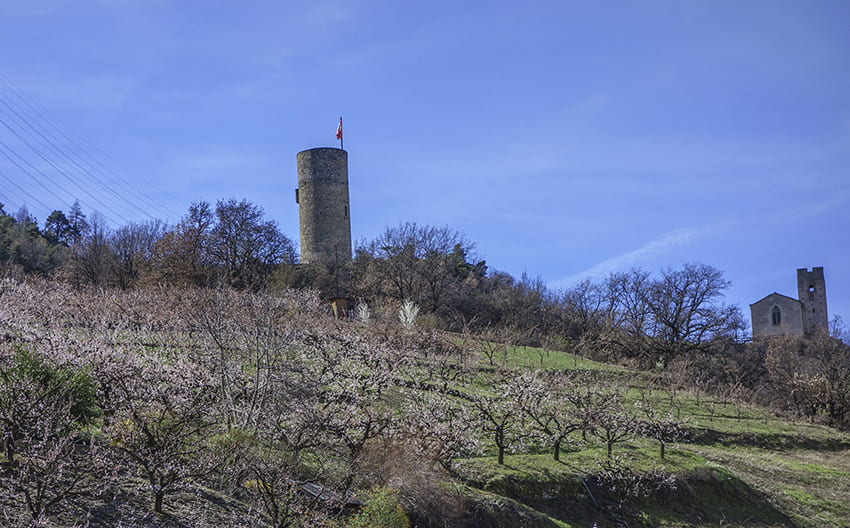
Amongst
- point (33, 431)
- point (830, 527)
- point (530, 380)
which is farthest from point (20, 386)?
point (830, 527)

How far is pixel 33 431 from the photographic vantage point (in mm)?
9312

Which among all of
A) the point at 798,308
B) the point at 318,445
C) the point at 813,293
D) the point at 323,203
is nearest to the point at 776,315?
the point at 798,308

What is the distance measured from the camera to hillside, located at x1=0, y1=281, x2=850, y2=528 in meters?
8.91

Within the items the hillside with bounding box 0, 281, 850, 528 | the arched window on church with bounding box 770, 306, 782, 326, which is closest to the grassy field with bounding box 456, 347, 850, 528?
the hillside with bounding box 0, 281, 850, 528

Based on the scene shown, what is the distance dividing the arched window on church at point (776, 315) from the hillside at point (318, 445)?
58.0m

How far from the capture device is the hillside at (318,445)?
891cm

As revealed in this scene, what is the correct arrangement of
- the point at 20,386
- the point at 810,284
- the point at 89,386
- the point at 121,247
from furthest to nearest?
the point at 810,284 → the point at 121,247 → the point at 89,386 → the point at 20,386

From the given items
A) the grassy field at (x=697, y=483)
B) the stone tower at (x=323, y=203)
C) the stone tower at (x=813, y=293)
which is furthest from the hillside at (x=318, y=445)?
the stone tower at (x=813, y=293)

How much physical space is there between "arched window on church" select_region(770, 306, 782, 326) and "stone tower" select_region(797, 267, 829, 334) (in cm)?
446

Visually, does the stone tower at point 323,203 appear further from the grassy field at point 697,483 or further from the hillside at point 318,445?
the grassy field at point 697,483

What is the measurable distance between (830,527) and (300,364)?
10767mm

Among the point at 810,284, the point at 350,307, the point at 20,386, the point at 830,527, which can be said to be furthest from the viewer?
the point at 810,284

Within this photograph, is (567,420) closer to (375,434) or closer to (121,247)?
(375,434)

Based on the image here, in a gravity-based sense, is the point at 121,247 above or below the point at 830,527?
above
